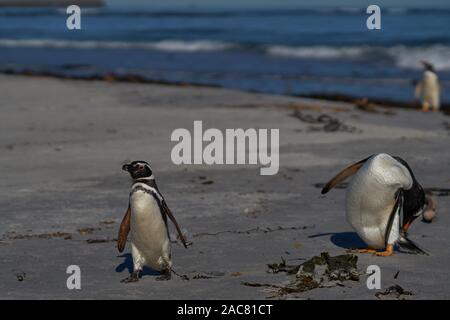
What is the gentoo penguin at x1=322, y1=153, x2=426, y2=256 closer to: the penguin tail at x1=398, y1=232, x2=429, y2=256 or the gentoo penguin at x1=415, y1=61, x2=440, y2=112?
the penguin tail at x1=398, y1=232, x2=429, y2=256

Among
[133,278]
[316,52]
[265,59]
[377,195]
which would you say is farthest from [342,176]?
[316,52]

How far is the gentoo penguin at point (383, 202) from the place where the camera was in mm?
6430

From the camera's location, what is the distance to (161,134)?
1233cm

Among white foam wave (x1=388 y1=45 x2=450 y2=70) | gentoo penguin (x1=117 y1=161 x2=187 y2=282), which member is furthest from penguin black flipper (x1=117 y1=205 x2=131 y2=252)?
white foam wave (x1=388 y1=45 x2=450 y2=70)

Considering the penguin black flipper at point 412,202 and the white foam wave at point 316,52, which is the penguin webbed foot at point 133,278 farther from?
the white foam wave at point 316,52

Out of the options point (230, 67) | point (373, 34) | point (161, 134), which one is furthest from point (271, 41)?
point (161, 134)

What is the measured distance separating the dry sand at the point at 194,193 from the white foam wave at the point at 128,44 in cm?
2225

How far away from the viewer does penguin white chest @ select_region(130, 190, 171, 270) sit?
5.90 m

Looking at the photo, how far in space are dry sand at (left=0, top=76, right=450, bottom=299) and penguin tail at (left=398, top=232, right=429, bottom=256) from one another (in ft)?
0.16

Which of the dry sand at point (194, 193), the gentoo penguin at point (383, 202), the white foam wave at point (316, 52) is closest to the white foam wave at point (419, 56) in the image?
the white foam wave at point (316, 52)

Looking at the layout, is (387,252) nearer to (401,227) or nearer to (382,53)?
(401,227)

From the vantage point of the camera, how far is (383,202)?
6.48 meters

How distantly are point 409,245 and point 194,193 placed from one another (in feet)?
8.94
